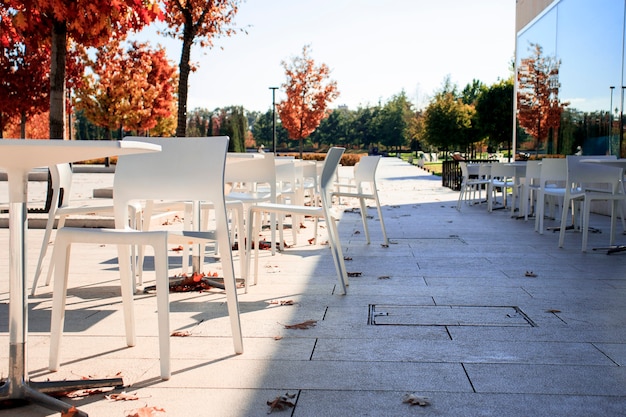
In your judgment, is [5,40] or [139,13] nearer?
[139,13]

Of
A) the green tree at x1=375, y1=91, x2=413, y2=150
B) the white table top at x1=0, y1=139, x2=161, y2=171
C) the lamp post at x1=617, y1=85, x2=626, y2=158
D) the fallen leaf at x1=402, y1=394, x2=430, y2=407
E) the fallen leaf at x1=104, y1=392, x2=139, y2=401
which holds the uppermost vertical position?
the green tree at x1=375, y1=91, x2=413, y2=150

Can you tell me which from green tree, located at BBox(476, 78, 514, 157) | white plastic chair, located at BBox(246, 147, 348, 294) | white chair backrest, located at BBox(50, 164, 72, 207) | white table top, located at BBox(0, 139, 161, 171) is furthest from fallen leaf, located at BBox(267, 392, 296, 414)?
green tree, located at BBox(476, 78, 514, 157)

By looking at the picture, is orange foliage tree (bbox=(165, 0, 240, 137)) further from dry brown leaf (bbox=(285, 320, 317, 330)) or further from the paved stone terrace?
dry brown leaf (bbox=(285, 320, 317, 330))

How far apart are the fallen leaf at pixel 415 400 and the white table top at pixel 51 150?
Result: 4.52 ft

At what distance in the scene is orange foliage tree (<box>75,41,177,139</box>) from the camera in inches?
1232

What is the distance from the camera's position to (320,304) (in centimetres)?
468

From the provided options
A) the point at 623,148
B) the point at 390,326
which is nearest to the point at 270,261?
the point at 390,326

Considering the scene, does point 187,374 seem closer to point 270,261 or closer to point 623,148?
point 270,261

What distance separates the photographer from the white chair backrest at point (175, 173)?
3.67 m

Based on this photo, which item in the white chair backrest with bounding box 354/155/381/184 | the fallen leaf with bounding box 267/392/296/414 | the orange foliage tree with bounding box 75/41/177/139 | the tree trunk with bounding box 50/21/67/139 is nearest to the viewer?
the fallen leaf with bounding box 267/392/296/414

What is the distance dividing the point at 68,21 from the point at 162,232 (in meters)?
6.78

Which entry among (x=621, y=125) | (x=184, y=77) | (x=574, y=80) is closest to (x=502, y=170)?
(x=621, y=125)

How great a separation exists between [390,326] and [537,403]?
1335 mm

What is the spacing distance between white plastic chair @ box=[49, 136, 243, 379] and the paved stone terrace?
0.20 meters
